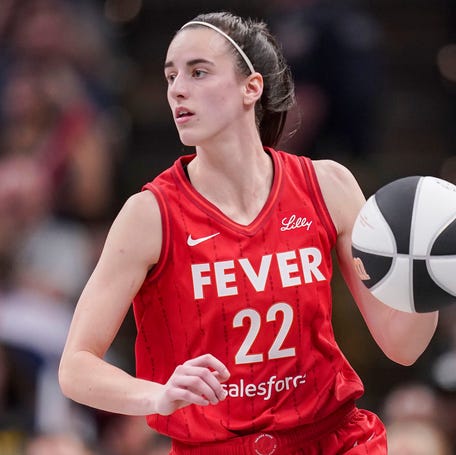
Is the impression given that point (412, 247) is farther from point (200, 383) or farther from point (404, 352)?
point (200, 383)

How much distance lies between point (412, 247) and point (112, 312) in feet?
3.43

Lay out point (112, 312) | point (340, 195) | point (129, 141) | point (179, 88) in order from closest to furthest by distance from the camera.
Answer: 1. point (112, 312)
2. point (179, 88)
3. point (340, 195)
4. point (129, 141)

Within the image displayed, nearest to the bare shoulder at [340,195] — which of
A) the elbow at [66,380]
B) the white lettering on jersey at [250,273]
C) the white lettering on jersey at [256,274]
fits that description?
the white lettering on jersey at [250,273]

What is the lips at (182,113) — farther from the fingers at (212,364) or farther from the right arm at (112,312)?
the fingers at (212,364)

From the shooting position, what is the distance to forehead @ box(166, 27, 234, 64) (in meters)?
4.12

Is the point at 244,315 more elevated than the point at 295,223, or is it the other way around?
the point at 295,223

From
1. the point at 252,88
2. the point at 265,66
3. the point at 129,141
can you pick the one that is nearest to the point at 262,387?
the point at 252,88

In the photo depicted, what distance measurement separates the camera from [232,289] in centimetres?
395

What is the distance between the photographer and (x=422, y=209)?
3793 mm

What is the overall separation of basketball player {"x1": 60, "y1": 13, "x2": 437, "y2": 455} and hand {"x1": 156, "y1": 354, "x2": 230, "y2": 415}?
1.32ft

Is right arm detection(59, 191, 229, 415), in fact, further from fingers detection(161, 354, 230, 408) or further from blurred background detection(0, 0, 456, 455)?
blurred background detection(0, 0, 456, 455)

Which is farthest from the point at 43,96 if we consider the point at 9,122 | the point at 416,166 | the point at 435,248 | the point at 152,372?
the point at 435,248

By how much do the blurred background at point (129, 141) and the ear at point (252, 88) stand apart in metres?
2.67

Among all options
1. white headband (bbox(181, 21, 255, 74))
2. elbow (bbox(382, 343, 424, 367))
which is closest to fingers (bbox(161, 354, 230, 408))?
elbow (bbox(382, 343, 424, 367))
